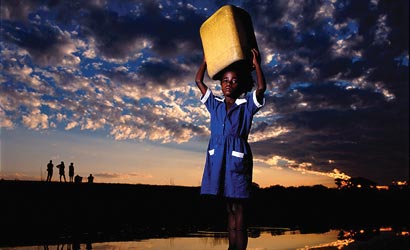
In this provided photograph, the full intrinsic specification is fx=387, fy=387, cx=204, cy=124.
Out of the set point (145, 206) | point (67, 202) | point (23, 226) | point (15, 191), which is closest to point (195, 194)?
point (145, 206)

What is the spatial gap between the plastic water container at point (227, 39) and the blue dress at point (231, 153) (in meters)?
0.46

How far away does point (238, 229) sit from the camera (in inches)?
162

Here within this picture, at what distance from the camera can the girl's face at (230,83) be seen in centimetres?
441

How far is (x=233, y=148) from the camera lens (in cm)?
416

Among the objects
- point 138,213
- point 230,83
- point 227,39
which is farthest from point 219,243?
point 138,213

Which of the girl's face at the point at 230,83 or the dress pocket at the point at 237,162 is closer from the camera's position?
the dress pocket at the point at 237,162

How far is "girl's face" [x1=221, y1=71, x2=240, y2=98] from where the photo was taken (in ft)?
14.5

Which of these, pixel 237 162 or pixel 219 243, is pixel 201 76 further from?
pixel 219 243

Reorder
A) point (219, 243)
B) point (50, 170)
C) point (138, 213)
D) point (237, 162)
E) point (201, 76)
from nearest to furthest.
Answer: point (237, 162)
point (201, 76)
point (219, 243)
point (138, 213)
point (50, 170)

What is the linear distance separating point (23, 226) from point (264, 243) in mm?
4372

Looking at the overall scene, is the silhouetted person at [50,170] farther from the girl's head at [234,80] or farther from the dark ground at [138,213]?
the girl's head at [234,80]

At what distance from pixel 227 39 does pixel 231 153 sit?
1325 mm

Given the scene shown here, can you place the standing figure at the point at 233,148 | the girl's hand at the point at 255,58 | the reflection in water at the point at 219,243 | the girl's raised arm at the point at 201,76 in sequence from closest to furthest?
the standing figure at the point at 233,148, the girl's hand at the point at 255,58, the reflection in water at the point at 219,243, the girl's raised arm at the point at 201,76

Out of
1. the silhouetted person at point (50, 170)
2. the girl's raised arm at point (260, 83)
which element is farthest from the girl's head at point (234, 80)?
the silhouetted person at point (50, 170)
